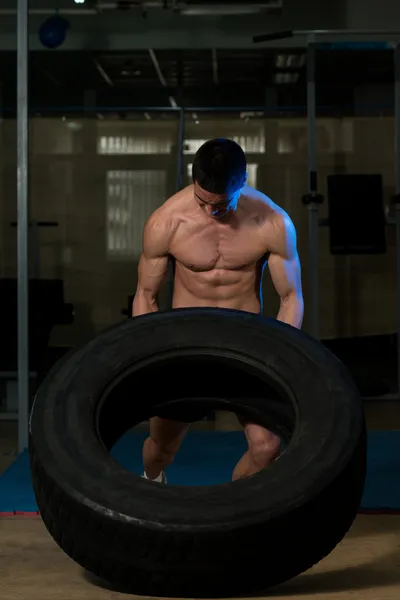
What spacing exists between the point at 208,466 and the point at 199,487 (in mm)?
1725

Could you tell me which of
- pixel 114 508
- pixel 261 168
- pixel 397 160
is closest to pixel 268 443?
pixel 114 508

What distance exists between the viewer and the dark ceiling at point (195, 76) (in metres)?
9.53

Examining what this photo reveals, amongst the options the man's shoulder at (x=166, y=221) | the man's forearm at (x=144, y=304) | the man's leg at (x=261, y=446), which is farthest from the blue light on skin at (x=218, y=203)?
the man's leg at (x=261, y=446)

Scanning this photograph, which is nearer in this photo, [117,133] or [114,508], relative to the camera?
[114,508]

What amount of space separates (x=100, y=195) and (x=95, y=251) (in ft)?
1.54

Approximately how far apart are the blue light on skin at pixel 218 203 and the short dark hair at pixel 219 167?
4cm

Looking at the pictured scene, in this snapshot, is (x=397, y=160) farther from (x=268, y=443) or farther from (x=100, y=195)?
(x=268, y=443)

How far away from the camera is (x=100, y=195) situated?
7.70 metres

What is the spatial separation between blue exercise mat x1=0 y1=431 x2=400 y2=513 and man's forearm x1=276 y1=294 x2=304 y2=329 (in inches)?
28.0

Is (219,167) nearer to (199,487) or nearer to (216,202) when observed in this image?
(216,202)

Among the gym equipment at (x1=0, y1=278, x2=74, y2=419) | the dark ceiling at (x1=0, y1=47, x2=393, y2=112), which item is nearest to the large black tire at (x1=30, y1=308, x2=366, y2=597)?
the gym equipment at (x1=0, y1=278, x2=74, y2=419)

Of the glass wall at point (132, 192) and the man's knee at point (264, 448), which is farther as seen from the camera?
the glass wall at point (132, 192)

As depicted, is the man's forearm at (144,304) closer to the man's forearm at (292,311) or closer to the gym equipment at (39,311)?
the man's forearm at (292,311)

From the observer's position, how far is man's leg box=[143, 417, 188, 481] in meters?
2.96
